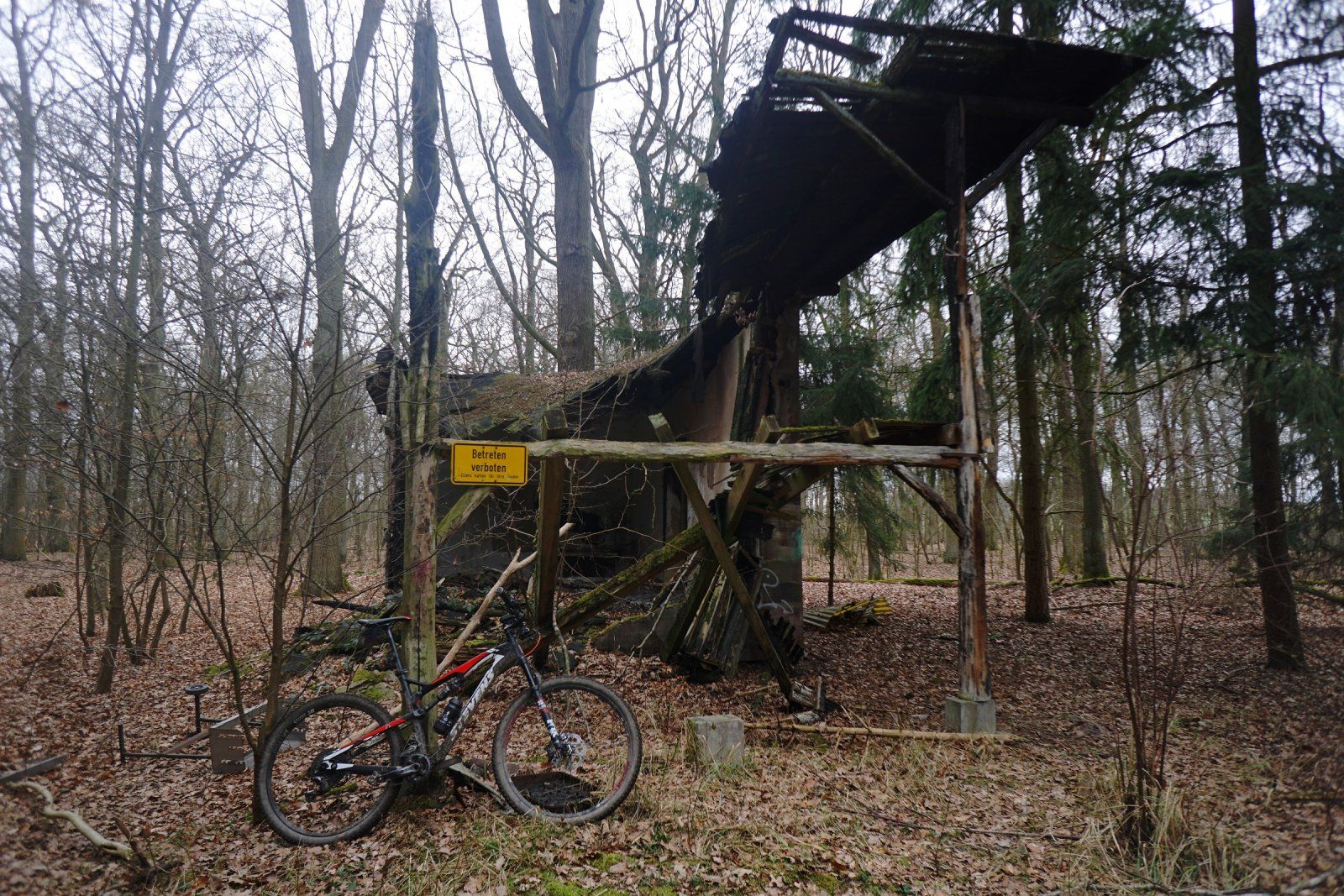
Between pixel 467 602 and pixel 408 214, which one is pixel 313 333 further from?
pixel 467 602

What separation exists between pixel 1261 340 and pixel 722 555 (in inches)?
217

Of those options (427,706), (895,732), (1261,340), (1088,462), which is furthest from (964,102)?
(1088,462)

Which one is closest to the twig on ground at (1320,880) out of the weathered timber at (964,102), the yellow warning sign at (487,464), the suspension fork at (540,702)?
the suspension fork at (540,702)

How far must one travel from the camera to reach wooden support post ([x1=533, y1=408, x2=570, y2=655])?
5.75 meters

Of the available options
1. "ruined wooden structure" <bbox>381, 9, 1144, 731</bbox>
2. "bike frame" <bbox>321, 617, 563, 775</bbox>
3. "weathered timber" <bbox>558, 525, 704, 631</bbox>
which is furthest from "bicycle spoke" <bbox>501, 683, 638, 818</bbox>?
"weathered timber" <bbox>558, 525, 704, 631</bbox>

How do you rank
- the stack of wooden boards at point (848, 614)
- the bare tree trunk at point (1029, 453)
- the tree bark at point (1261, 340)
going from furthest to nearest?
the stack of wooden boards at point (848, 614) → the bare tree trunk at point (1029, 453) → the tree bark at point (1261, 340)

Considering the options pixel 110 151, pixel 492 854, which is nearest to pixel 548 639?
pixel 492 854

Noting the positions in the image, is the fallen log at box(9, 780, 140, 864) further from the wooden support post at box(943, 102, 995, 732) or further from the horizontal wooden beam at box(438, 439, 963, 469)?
the wooden support post at box(943, 102, 995, 732)

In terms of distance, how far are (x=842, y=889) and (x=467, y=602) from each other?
264 inches

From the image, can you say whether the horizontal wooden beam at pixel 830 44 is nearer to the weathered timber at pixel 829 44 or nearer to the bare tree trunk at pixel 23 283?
the weathered timber at pixel 829 44

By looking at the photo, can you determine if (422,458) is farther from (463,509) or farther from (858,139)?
(858,139)

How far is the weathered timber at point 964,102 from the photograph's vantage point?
6059 millimetres

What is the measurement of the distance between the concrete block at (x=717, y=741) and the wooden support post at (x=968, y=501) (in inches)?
81.3

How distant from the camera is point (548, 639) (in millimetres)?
6480
